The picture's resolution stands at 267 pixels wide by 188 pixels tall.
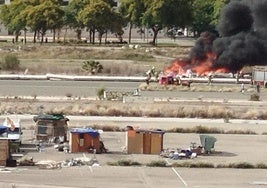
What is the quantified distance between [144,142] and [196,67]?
1278 inches

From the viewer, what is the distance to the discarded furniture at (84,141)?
36656 millimetres

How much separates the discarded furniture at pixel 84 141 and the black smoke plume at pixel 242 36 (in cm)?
2627

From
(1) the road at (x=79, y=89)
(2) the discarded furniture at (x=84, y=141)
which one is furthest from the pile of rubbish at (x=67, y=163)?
(1) the road at (x=79, y=89)

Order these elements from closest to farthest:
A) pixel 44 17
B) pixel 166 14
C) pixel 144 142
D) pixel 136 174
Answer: pixel 136 174
pixel 144 142
pixel 44 17
pixel 166 14

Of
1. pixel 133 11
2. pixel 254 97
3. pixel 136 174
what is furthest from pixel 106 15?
pixel 136 174

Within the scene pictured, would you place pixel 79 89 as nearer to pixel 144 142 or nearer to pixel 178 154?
pixel 144 142

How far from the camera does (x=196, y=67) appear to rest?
69.1 meters

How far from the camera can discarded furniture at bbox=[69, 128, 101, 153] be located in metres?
36.7

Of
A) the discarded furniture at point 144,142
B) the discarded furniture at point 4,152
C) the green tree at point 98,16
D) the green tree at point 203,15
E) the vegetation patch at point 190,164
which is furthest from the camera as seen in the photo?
the green tree at point 203,15

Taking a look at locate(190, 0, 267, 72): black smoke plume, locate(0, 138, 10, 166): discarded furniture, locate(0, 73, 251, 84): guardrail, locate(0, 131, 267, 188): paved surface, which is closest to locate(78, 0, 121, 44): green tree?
locate(0, 73, 251, 84): guardrail

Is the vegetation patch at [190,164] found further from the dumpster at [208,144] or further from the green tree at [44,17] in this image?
the green tree at [44,17]

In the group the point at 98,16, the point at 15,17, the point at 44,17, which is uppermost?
the point at 98,16

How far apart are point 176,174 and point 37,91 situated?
3225 centimetres

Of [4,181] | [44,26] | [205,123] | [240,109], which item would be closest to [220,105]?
[240,109]
